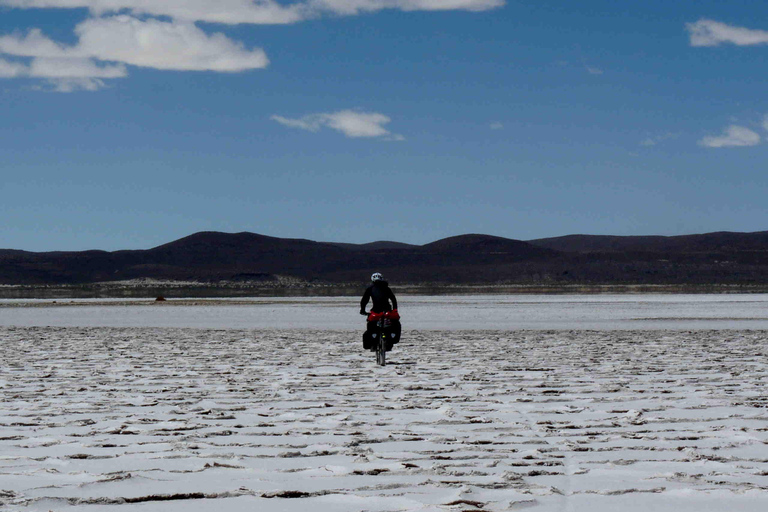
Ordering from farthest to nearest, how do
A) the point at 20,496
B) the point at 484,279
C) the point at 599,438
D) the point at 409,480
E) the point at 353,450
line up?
1. the point at 484,279
2. the point at 599,438
3. the point at 353,450
4. the point at 409,480
5. the point at 20,496

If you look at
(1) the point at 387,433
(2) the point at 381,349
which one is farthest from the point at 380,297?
(1) the point at 387,433

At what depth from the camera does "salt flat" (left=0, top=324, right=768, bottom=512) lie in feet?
21.8

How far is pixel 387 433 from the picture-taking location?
9242mm

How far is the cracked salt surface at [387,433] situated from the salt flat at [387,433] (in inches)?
1.0

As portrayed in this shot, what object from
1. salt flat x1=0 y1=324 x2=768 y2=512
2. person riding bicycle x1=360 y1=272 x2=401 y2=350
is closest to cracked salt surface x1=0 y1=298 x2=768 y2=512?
salt flat x1=0 y1=324 x2=768 y2=512

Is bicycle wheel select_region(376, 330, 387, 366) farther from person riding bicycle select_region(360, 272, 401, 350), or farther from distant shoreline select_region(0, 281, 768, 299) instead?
distant shoreline select_region(0, 281, 768, 299)

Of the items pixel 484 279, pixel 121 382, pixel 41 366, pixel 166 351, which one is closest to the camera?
pixel 121 382

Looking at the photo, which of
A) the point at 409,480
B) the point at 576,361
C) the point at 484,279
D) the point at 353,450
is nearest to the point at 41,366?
the point at 576,361

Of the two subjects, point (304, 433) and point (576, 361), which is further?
point (576, 361)

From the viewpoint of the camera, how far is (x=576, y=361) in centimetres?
1745

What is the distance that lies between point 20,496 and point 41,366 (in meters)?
10.7

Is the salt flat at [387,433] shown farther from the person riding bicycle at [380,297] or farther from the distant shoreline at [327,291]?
the distant shoreline at [327,291]

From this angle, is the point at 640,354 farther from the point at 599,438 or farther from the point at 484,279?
the point at 484,279

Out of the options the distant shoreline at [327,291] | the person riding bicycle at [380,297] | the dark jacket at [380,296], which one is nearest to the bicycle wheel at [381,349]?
the person riding bicycle at [380,297]
